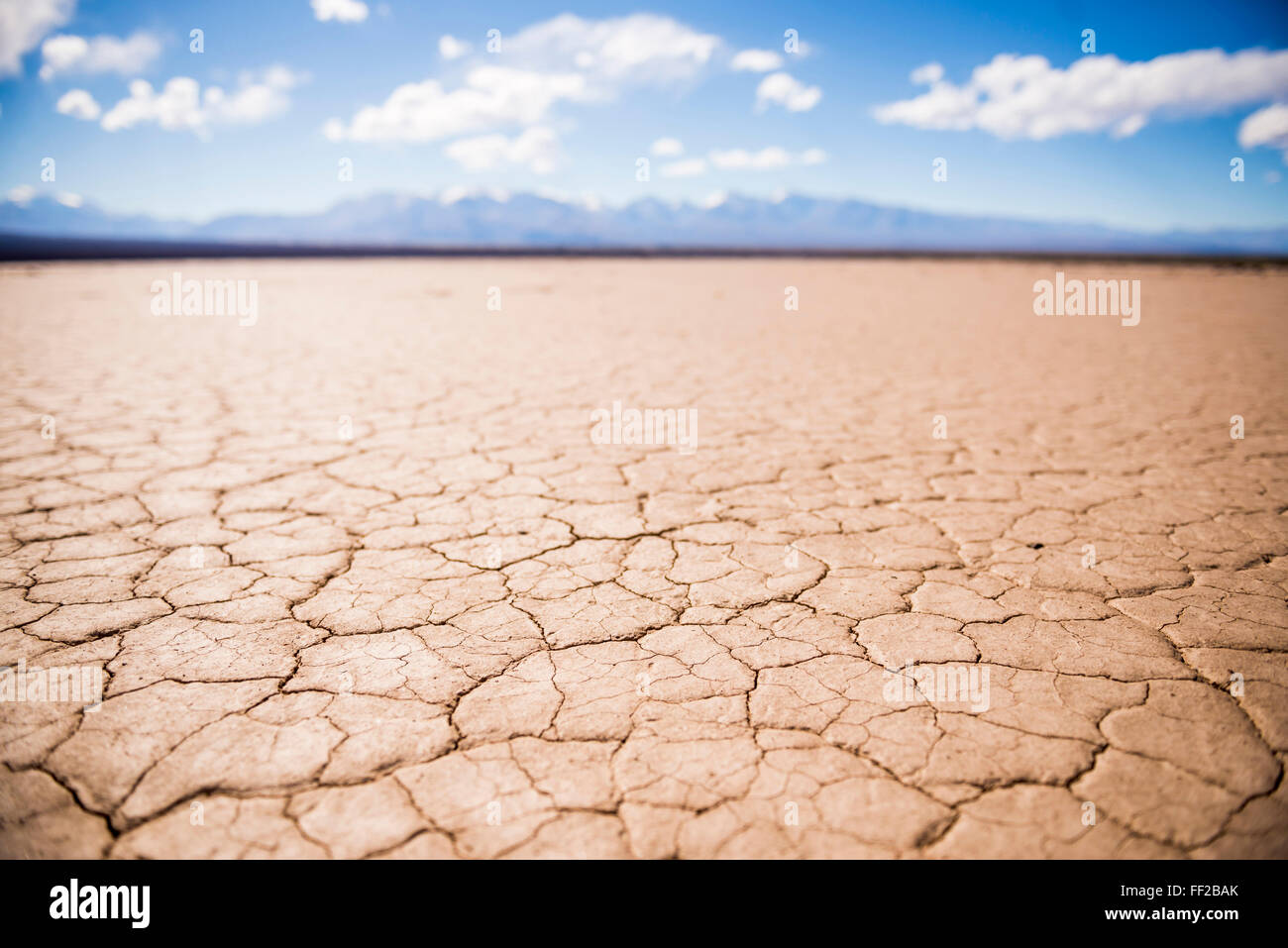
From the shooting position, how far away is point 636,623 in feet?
6.42

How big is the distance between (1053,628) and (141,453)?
13.7ft

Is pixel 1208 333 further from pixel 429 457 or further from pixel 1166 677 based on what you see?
pixel 429 457

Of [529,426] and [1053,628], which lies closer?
[1053,628]

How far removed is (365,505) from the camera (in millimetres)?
2748

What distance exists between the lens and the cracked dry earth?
50.7 inches

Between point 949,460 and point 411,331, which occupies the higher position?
point 411,331

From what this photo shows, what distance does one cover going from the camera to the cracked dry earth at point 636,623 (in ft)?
4.23

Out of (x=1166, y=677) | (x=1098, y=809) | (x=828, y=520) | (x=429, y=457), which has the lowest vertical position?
(x=1098, y=809)

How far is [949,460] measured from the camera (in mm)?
3400
